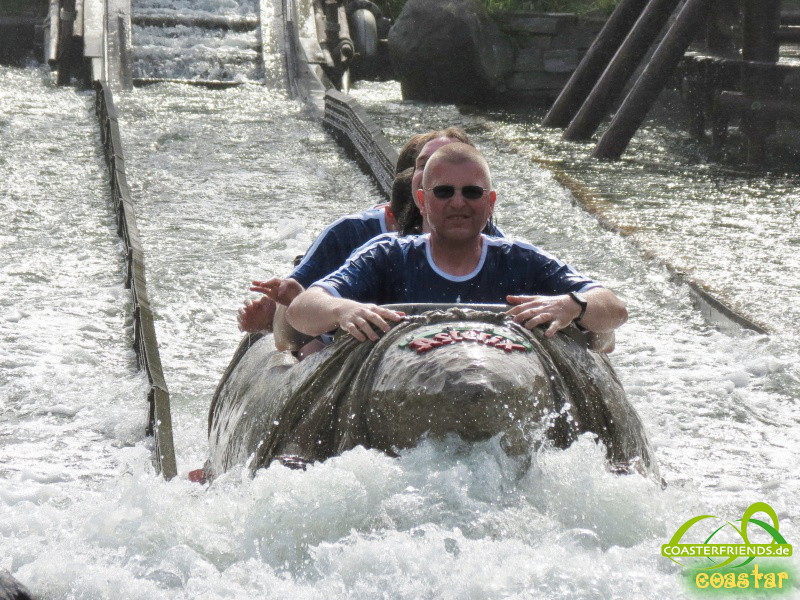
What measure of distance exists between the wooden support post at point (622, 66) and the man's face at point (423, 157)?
864cm

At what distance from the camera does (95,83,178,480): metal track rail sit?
4.60 meters

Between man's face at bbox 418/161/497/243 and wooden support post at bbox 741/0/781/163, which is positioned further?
wooden support post at bbox 741/0/781/163

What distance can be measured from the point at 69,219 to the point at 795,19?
1011 centimetres

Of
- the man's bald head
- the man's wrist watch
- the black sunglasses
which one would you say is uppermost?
the man's bald head

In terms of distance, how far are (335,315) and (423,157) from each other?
37.4 inches

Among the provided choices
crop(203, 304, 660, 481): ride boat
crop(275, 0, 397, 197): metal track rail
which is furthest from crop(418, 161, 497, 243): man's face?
crop(275, 0, 397, 197): metal track rail

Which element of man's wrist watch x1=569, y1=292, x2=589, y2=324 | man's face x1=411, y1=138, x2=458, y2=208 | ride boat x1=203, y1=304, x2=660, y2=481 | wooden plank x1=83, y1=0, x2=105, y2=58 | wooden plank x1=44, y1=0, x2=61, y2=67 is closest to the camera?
ride boat x1=203, y1=304, x2=660, y2=481

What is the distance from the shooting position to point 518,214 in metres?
8.99

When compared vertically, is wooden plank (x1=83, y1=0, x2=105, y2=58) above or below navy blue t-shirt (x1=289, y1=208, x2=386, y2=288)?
above

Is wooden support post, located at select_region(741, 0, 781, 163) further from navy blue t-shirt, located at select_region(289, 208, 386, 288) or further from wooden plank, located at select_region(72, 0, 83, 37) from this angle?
navy blue t-shirt, located at select_region(289, 208, 386, 288)

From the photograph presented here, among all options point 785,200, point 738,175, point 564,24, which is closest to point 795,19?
point 564,24

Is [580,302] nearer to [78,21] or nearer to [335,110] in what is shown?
[335,110]

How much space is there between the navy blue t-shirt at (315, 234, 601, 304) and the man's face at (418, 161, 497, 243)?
0.39ft

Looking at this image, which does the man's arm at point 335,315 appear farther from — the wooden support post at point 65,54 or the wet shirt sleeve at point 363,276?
the wooden support post at point 65,54
